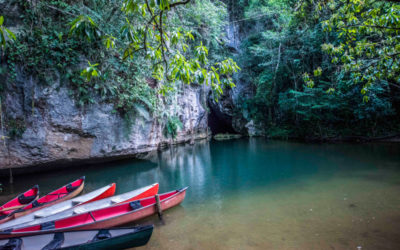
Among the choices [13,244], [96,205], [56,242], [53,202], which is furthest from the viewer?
[53,202]

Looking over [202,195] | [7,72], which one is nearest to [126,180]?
[202,195]

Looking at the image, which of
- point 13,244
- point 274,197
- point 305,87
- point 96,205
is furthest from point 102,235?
point 305,87

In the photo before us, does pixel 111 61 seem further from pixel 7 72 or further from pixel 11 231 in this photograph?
pixel 11 231

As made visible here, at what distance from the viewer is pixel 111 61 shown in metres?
10.5

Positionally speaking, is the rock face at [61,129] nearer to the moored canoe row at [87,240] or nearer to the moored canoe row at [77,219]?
the moored canoe row at [77,219]

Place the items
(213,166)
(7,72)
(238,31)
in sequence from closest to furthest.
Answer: (7,72)
(213,166)
(238,31)

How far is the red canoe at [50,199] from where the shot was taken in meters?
5.15

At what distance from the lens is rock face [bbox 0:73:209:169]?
28.9 ft

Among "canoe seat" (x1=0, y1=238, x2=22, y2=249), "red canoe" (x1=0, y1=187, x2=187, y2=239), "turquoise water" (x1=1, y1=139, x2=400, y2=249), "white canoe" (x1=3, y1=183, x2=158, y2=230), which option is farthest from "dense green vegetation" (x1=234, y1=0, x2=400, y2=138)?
"canoe seat" (x1=0, y1=238, x2=22, y2=249)

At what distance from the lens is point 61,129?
9625 mm

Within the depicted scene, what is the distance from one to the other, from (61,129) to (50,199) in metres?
→ 3.99

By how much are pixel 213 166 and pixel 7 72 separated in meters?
9.30

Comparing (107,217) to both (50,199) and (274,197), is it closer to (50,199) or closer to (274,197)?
(50,199)

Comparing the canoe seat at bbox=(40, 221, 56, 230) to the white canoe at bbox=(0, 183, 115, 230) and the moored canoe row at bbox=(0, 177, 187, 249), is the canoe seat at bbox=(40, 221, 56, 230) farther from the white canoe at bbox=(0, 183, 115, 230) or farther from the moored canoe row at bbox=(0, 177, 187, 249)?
the white canoe at bbox=(0, 183, 115, 230)
